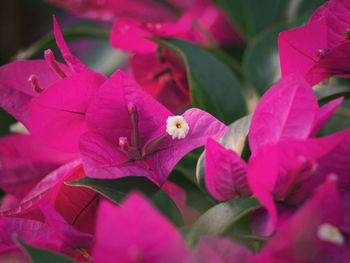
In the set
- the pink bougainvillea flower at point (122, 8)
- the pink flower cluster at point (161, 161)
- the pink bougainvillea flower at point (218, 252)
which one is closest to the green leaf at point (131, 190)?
the pink flower cluster at point (161, 161)

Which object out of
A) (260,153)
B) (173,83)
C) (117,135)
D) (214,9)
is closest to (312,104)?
(260,153)

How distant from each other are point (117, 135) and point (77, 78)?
0.08m

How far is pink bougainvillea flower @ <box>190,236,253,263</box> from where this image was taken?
0.30m

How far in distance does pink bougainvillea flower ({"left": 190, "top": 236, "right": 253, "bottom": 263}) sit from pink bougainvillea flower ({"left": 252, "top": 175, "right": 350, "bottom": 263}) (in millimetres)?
14

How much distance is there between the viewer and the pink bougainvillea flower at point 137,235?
0.97 ft

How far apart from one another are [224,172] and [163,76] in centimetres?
31

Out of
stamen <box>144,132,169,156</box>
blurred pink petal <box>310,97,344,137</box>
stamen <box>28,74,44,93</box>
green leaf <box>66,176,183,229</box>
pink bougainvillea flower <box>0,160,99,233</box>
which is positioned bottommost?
pink bougainvillea flower <box>0,160,99,233</box>

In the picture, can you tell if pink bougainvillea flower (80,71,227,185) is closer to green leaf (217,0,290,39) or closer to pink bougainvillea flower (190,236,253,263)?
pink bougainvillea flower (190,236,253,263)

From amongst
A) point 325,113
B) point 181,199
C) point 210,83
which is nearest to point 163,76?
point 210,83

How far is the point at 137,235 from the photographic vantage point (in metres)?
0.30

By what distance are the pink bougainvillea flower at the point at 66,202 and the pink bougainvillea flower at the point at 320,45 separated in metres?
0.27

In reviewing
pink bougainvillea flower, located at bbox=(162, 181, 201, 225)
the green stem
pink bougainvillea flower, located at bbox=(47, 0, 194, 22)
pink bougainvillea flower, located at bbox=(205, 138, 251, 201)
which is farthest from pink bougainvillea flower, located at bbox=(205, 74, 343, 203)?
pink bougainvillea flower, located at bbox=(47, 0, 194, 22)

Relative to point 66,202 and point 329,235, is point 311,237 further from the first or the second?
point 66,202

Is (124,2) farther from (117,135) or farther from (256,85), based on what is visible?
(117,135)
